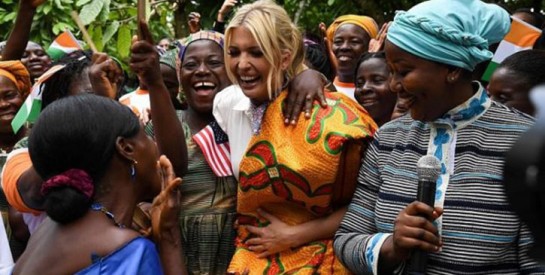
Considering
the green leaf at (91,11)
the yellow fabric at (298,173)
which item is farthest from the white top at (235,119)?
the green leaf at (91,11)

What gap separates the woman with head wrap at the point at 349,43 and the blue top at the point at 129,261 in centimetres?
340

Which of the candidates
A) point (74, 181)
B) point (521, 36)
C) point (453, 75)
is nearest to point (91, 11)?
point (74, 181)

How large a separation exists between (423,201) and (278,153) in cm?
98

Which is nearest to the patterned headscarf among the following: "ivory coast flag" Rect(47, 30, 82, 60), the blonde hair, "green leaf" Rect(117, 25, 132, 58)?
the blonde hair

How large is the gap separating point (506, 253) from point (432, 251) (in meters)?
0.25

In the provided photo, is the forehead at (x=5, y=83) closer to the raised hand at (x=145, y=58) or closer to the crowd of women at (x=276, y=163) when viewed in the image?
the crowd of women at (x=276, y=163)

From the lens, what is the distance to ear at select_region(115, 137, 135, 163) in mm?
2908

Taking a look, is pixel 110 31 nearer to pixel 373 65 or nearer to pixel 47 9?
pixel 47 9

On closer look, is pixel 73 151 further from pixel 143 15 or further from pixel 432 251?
pixel 432 251

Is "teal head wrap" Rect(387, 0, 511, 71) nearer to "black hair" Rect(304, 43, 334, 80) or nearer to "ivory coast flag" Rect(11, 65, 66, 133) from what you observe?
"ivory coast flag" Rect(11, 65, 66, 133)

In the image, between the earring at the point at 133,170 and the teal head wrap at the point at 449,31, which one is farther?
the earring at the point at 133,170

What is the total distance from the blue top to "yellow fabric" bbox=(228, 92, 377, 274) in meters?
0.79

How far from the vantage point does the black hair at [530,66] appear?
13.2 ft

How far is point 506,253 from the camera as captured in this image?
2.78 m
